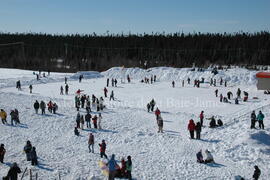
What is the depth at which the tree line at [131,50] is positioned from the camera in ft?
219

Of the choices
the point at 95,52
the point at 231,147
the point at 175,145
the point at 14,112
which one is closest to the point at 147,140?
the point at 175,145

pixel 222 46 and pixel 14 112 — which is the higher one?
pixel 222 46

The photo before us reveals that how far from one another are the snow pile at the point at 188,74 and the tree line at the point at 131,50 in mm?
11888

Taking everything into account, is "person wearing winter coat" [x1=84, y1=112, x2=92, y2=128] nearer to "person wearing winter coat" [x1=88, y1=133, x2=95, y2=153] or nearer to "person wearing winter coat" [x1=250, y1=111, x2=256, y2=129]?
"person wearing winter coat" [x1=88, y1=133, x2=95, y2=153]

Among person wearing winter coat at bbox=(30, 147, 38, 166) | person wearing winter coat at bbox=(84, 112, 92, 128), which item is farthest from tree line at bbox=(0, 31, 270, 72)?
person wearing winter coat at bbox=(30, 147, 38, 166)

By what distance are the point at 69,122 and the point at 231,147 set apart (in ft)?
30.5

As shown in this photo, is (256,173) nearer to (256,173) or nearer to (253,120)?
(256,173)

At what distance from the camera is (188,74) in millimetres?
44906

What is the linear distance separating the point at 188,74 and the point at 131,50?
3830cm

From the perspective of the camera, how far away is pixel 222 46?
70938mm

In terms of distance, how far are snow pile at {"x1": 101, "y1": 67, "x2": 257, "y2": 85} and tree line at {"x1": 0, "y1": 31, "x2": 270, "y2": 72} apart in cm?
1189

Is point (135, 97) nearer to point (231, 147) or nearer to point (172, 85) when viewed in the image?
point (172, 85)

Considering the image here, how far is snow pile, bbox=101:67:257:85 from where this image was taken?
39812 mm

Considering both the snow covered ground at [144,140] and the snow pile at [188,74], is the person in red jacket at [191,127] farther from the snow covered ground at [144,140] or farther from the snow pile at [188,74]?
the snow pile at [188,74]
